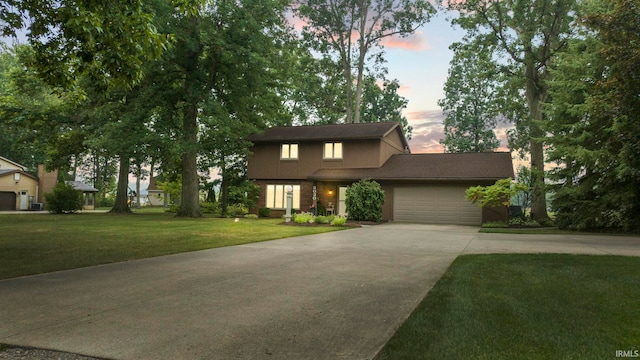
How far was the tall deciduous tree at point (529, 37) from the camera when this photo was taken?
2280 centimetres

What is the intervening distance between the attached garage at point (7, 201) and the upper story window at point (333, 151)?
102 ft

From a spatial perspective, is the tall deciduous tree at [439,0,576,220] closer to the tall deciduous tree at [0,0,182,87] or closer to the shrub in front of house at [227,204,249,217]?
the shrub in front of house at [227,204,249,217]

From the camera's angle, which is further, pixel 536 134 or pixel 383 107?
pixel 383 107

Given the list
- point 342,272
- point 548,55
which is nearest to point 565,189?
point 548,55

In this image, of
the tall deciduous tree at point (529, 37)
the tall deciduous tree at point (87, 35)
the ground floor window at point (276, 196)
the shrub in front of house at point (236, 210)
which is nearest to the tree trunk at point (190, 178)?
the shrub in front of house at point (236, 210)

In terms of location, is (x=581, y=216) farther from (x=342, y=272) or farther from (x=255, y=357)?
(x=255, y=357)

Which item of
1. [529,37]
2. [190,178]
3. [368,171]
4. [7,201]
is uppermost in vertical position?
[529,37]

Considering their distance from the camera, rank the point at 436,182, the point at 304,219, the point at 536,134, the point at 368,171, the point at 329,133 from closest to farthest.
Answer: the point at 304,219 → the point at 436,182 → the point at 368,171 → the point at 536,134 → the point at 329,133

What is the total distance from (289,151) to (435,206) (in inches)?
412

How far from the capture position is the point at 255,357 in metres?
3.24

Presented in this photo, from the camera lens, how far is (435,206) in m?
23.3

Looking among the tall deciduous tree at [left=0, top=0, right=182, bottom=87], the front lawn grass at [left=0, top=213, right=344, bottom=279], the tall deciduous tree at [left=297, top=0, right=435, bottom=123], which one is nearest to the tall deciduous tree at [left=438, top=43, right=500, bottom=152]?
the tall deciduous tree at [left=297, top=0, right=435, bottom=123]

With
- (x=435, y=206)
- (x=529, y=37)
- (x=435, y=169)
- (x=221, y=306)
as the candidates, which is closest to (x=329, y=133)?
(x=435, y=169)

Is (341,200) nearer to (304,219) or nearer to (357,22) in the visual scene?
(304,219)
